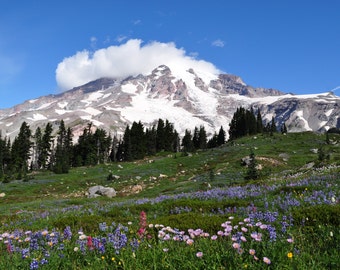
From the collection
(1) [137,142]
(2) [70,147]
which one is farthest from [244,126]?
(2) [70,147]

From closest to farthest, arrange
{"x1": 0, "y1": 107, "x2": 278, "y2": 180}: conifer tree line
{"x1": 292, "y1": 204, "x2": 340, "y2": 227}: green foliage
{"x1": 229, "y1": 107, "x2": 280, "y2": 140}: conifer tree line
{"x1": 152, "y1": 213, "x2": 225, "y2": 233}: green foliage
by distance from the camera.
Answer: {"x1": 292, "y1": 204, "x2": 340, "y2": 227}: green foliage
{"x1": 152, "y1": 213, "x2": 225, "y2": 233}: green foliage
{"x1": 0, "y1": 107, "x2": 278, "y2": 180}: conifer tree line
{"x1": 229, "y1": 107, "x2": 280, "y2": 140}: conifer tree line

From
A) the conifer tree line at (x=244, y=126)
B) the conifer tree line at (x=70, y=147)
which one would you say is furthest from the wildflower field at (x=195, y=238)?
the conifer tree line at (x=244, y=126)

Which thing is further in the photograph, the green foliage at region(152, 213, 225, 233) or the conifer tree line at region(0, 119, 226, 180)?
the conifer tree line at region(0, 119, 226, 180)

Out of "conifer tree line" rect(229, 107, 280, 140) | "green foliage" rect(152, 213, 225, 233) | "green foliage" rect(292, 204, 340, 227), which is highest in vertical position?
"conifer tree line" rect(229, 107, 280, 140)

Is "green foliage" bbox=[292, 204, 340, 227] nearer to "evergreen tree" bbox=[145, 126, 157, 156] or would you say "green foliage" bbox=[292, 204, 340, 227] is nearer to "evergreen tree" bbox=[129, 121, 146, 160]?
"evergreen tree" bbox=[129, 121, 146, 160]

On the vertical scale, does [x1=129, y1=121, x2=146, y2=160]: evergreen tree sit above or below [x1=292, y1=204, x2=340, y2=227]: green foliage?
above

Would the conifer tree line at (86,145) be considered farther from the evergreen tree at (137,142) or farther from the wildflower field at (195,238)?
the wildflower field at (195,238)

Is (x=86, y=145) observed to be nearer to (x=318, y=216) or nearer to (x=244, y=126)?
(x=244, y=126)

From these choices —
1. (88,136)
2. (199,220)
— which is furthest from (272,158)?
(88,136)

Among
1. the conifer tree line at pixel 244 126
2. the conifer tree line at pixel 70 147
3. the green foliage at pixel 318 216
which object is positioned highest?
the conifer tree line at pixel 244 126

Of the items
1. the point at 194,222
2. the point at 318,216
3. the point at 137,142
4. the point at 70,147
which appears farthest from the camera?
the point at 70,147

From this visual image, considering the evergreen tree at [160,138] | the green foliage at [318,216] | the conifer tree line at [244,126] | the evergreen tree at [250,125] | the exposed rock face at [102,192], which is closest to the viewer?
the green foliage at [318,216]

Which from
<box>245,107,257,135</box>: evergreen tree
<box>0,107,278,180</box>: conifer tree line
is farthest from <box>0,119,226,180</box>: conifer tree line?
<box>245,107,257,135</box>: evergreen tree

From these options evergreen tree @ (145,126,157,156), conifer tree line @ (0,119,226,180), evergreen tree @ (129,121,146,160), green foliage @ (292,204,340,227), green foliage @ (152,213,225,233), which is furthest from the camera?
evergreen tree @ (145,126,157,156)
